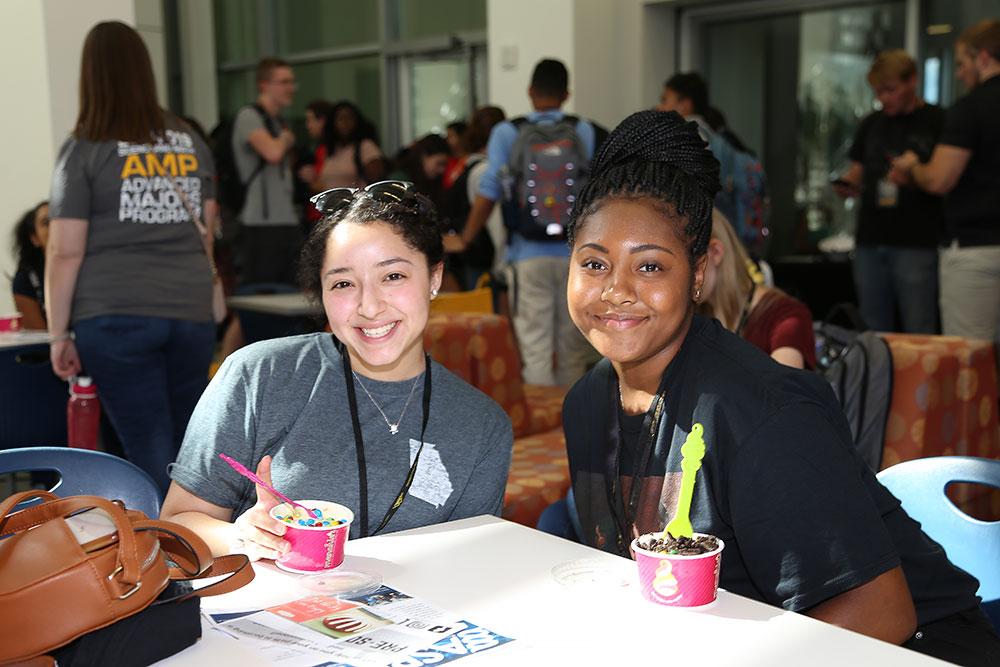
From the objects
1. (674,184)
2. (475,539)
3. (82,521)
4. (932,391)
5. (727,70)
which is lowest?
(932,391)

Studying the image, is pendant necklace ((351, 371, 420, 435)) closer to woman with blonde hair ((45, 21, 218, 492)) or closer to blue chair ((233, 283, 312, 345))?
woman with blonde hair ((45, 21, 218, 492))

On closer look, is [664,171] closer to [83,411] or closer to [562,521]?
[562,521]

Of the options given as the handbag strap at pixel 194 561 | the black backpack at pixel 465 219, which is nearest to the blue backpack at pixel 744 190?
the black backpack at pixel 465 219

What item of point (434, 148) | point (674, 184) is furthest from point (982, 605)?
point (434, 148)

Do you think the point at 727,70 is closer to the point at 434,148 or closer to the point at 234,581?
the point at 434,148

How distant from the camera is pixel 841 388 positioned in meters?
3.39

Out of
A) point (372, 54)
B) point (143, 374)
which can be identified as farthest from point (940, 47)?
point (143, 374)

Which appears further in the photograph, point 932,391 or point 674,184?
point 932,391

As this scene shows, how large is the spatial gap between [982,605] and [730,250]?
1.21 metres

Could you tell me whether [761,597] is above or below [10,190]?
below

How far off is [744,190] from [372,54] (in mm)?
5599

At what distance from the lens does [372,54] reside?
33.0 ft

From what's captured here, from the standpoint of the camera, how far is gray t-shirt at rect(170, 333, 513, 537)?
188 centimetres

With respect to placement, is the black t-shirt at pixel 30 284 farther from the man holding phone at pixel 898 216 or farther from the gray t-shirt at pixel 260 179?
the man holding phone at pixel 898 216
